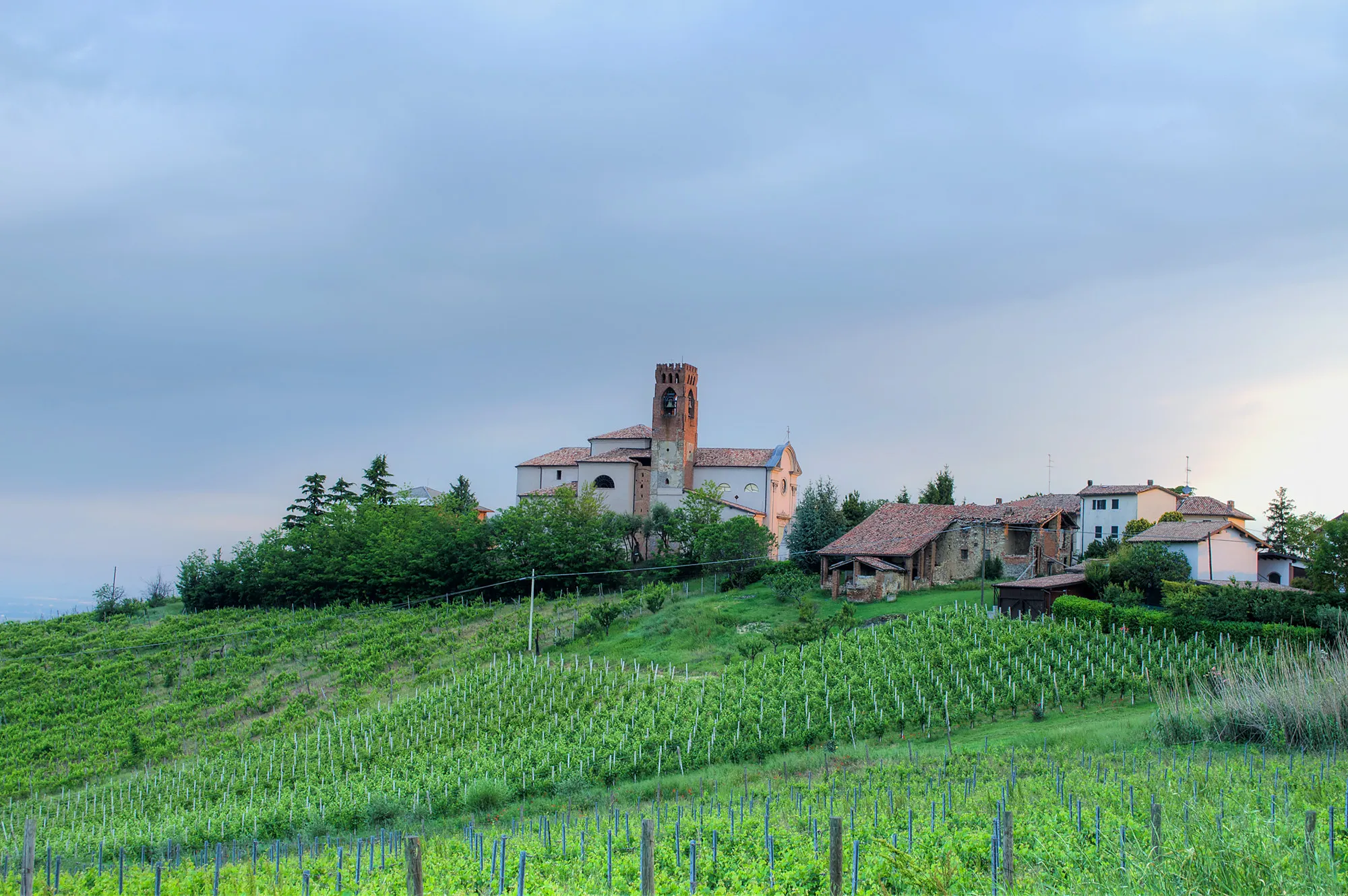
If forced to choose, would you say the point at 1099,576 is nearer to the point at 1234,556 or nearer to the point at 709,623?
the point at 1234,556

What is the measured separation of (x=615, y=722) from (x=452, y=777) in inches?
196

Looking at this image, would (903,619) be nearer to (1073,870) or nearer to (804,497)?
(804,497)

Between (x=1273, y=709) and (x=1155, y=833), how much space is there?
493 inches

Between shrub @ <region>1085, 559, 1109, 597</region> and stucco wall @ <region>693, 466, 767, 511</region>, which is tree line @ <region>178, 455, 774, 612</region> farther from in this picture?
shrub @ <region>1085, 559, 1109, 597</region>

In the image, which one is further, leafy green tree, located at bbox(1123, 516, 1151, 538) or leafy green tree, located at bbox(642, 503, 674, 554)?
leafy green tree, located at bbox(642, 503, 674, 554)

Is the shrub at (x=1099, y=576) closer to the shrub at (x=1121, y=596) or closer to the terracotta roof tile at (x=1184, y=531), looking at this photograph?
the shrub at (x=1121, y=596)

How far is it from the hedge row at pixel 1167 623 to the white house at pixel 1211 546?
7.74 m

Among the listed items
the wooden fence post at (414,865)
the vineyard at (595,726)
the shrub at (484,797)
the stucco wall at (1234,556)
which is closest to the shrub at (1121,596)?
the vineyard at (595,726)

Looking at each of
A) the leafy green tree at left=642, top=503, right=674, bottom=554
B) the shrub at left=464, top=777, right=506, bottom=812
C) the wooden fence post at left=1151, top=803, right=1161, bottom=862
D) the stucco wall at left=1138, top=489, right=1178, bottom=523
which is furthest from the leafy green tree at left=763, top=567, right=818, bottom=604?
the wooden fence post at left=1151, top=803, right=1161, bottom=862

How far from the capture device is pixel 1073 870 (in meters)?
9.88

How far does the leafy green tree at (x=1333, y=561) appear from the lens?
101 feet

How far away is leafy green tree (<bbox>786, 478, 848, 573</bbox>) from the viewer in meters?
52.2

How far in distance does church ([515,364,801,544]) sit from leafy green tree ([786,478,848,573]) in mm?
6699

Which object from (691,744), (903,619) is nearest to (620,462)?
(903,619)
